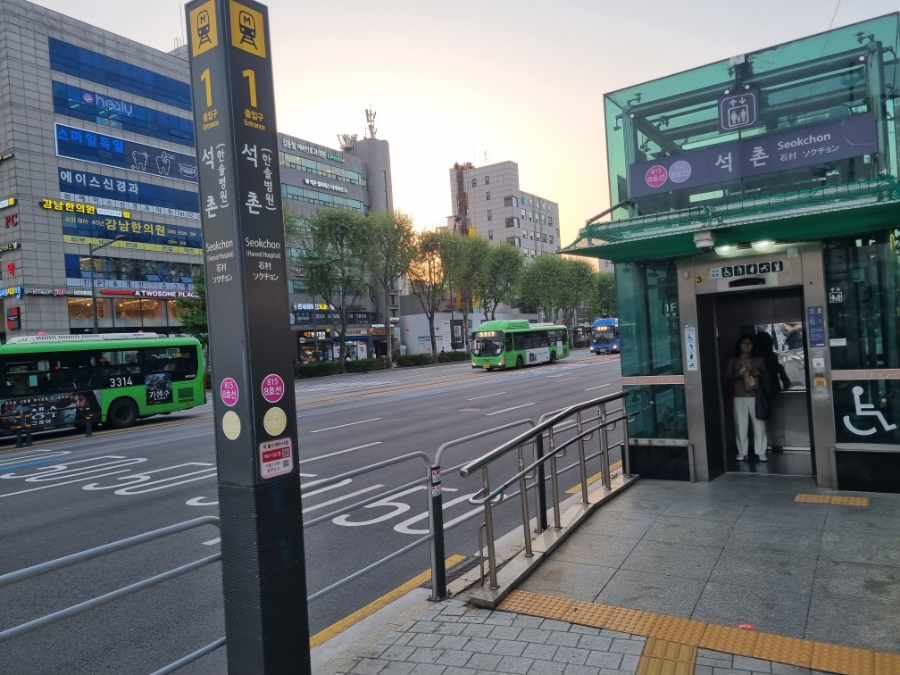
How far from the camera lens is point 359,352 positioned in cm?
6594

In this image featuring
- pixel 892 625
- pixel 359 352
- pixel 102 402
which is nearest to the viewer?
pixel 892 625

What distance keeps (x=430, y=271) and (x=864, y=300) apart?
51.2 meters

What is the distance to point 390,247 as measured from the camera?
5222cm

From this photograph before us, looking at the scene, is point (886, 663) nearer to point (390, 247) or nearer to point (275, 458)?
point (275, 458)

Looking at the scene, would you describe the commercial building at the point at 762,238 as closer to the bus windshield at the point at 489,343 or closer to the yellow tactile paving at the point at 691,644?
the yellow tactile paving at the point at 691,644

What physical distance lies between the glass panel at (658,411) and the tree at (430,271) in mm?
47720

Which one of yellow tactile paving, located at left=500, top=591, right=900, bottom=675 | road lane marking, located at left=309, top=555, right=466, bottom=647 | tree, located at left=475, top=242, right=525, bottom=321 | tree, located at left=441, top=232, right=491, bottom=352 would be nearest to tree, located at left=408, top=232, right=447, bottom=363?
tree, located at left=441, top=232, right=491, bottom=352

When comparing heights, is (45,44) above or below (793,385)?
above

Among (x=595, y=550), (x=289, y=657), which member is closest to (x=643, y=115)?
(x=595, y=550)

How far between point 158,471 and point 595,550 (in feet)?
29.7

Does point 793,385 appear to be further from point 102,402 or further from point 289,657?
point 102,402

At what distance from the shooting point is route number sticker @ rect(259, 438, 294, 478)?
9.89 ft

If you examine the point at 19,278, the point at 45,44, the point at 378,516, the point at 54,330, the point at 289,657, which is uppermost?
the point at 45,44

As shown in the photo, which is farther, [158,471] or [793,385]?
[158,471]
